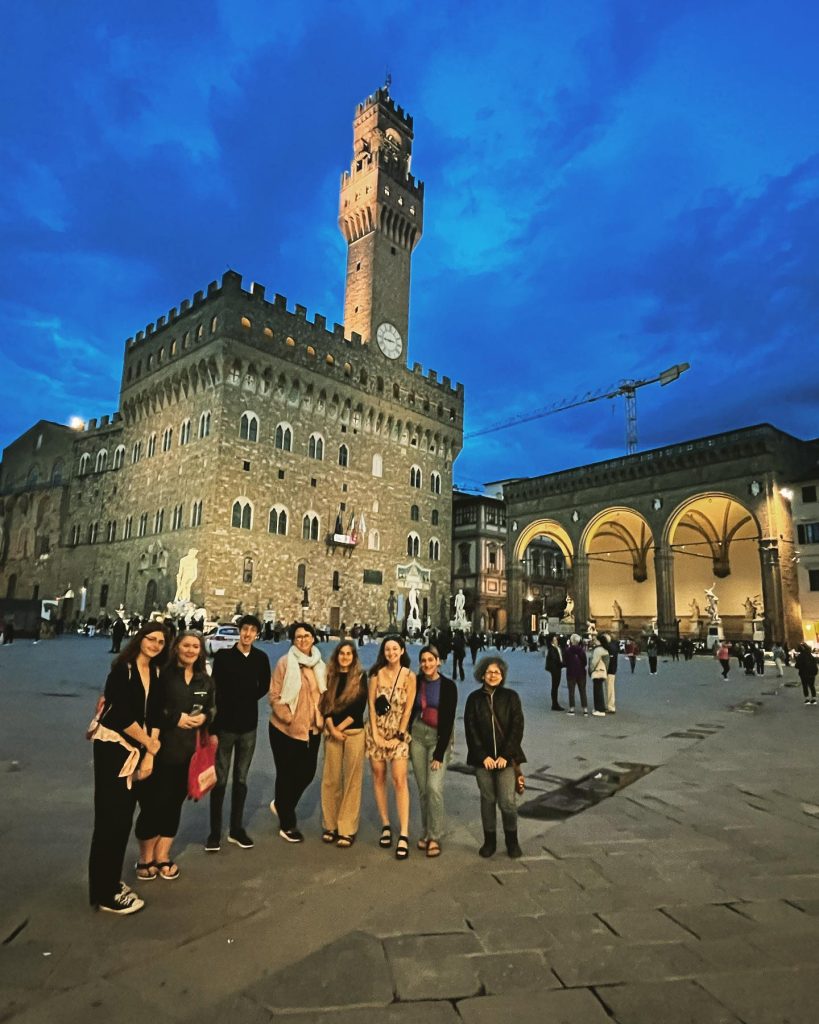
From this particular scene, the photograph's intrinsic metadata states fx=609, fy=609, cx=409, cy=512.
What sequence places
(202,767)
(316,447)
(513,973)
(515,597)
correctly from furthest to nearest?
(515,597) < (316,447) < (202,767) < (513,973)

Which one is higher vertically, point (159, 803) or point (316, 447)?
point (316, 447)

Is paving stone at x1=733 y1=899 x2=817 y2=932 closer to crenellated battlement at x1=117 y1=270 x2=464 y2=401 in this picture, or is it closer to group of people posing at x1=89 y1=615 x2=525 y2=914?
→ group of people posing at x1=89 y1=615 x2=525 y2=914

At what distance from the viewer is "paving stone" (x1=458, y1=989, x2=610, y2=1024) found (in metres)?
2.37

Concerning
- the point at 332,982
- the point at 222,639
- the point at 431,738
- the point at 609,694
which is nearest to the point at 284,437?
the point at 222,639

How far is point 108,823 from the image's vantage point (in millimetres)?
3270

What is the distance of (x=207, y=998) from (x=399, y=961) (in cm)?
83

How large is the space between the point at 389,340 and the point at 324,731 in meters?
40.4

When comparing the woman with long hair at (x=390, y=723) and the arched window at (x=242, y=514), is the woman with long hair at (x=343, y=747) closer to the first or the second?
the woman with long hair at (x=390, y=723)

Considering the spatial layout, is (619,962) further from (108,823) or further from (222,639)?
(222,639)

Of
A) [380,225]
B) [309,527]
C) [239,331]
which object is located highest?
[380,225]

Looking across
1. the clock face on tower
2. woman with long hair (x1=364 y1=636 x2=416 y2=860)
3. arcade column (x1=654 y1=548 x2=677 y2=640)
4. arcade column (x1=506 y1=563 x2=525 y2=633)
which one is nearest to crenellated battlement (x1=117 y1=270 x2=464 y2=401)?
the clock face on tower

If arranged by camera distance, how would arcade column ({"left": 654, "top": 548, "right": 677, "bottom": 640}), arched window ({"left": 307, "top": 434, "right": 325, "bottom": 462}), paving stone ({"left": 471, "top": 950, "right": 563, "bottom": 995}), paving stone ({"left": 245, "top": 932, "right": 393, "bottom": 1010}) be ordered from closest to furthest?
paving stone ({"left": 245, "top": 932, "right": 393, "bottom": 1010}) < paving stone ({"left": 471, "top": 950, "right": 563, "bottom": 995}) < arcade column ({"left": 654, "top": 548, "right": 677, "bottom": 640}) < arched window ({"left": 307, "top": 434, "right": 325, "bottom": 462})

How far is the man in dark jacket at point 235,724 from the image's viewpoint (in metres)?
4.22

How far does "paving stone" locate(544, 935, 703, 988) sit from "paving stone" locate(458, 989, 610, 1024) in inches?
4.3
